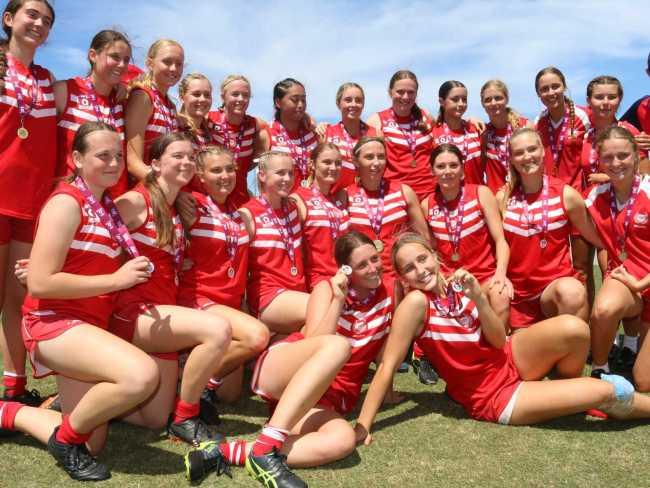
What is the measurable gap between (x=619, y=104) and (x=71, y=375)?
18.2 feet

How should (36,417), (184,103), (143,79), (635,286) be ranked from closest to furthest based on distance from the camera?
(36,417) → (635,286) → (143,79) → (184,103)

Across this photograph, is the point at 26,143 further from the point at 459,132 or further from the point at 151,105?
the point at 459,132

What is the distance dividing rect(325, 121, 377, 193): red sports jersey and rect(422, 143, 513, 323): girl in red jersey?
1.20 m

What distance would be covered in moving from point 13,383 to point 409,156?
426cm

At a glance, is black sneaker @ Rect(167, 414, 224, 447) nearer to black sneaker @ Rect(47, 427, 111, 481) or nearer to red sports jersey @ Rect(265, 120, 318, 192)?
black sneaker @ Rect(47, 427, 111, 481)

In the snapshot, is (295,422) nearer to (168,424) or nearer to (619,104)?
(168,424)

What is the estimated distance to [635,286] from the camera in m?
4.78

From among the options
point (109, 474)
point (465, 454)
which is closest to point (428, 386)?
point (465, 454)

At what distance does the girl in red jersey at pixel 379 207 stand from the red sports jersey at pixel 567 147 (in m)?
1.79

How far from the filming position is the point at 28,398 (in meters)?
4.66

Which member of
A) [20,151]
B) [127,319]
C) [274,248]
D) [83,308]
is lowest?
[127,319]

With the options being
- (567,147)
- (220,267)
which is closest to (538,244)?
(567,147)

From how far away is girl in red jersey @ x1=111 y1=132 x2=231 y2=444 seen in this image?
3869mm

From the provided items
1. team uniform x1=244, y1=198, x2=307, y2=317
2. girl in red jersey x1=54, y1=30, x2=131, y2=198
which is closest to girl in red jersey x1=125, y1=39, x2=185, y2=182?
girl in red jersey x1=54, y1=30, x2=131, y2=198
